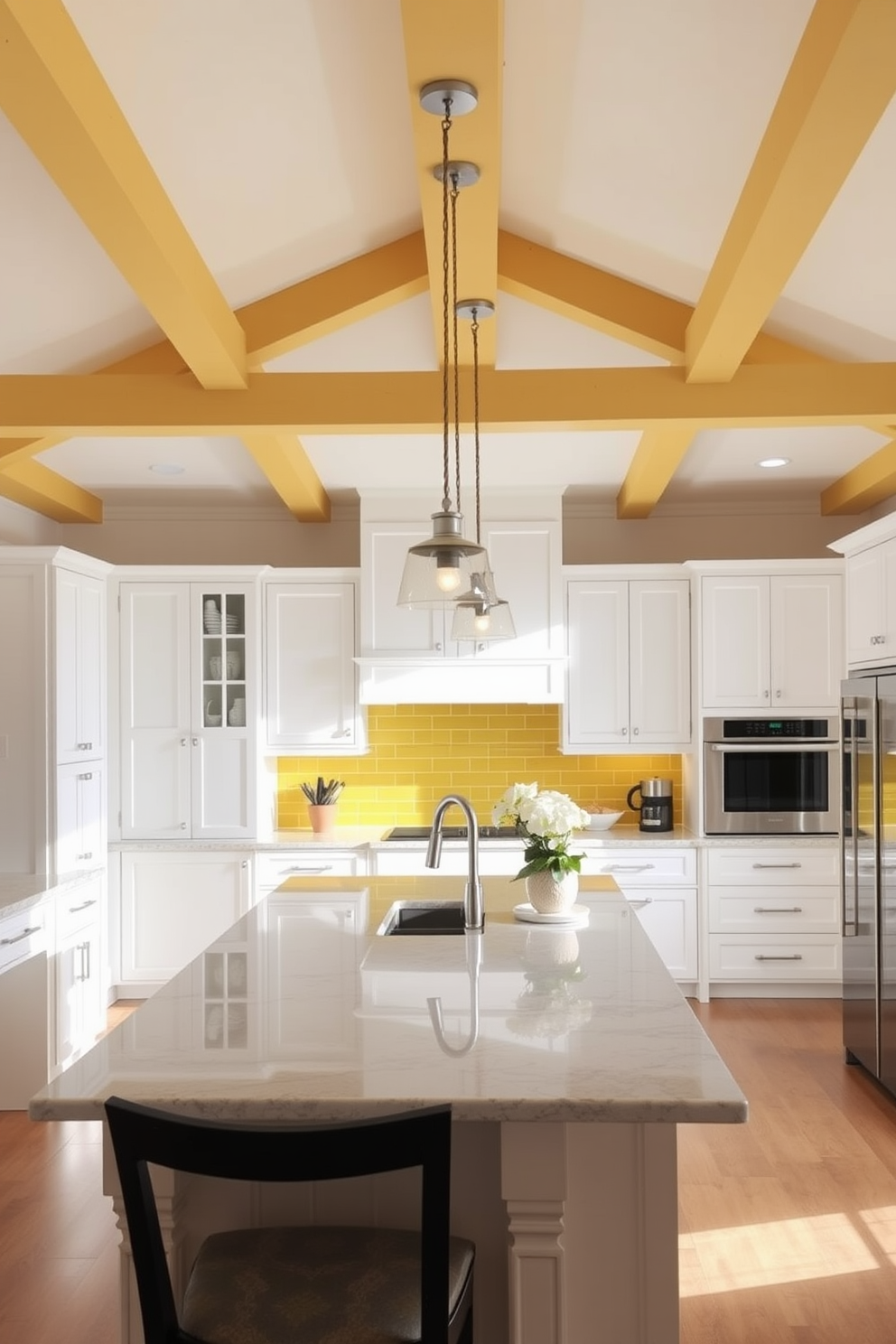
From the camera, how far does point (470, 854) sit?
3.03m

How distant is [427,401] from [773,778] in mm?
2783

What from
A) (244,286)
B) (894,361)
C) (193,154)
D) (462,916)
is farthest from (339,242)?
(462,916)

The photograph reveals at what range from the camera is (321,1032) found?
213 centimetres

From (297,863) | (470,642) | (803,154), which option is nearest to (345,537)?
(470,642)

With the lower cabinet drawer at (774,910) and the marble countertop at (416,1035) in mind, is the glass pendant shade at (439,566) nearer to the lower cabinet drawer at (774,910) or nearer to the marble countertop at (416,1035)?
the marble countertop at (416,1035)

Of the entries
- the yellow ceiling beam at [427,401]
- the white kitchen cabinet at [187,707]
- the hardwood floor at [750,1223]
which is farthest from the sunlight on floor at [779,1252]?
the white kitchen cabinet at [187,707]

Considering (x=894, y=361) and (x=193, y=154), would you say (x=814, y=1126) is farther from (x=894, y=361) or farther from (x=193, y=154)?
(x=193, y=154)

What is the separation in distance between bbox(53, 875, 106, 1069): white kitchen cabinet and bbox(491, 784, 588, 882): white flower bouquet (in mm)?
2215

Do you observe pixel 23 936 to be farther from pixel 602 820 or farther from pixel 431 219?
pixel 602 820

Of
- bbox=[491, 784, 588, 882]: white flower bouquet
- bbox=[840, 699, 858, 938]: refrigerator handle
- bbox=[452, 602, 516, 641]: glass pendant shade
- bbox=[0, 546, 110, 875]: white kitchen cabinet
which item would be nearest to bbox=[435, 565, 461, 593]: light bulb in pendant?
bbox=[452, 602, 516, 641]: glass pendant shade

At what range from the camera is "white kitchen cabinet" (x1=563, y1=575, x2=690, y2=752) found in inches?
236

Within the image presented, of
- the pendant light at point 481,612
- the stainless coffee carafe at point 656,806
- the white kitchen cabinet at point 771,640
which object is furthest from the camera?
the stainless coffee carafe at point 656,806

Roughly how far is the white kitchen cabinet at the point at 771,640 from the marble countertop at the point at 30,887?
3186mm

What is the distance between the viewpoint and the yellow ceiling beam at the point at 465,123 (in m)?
2.35
